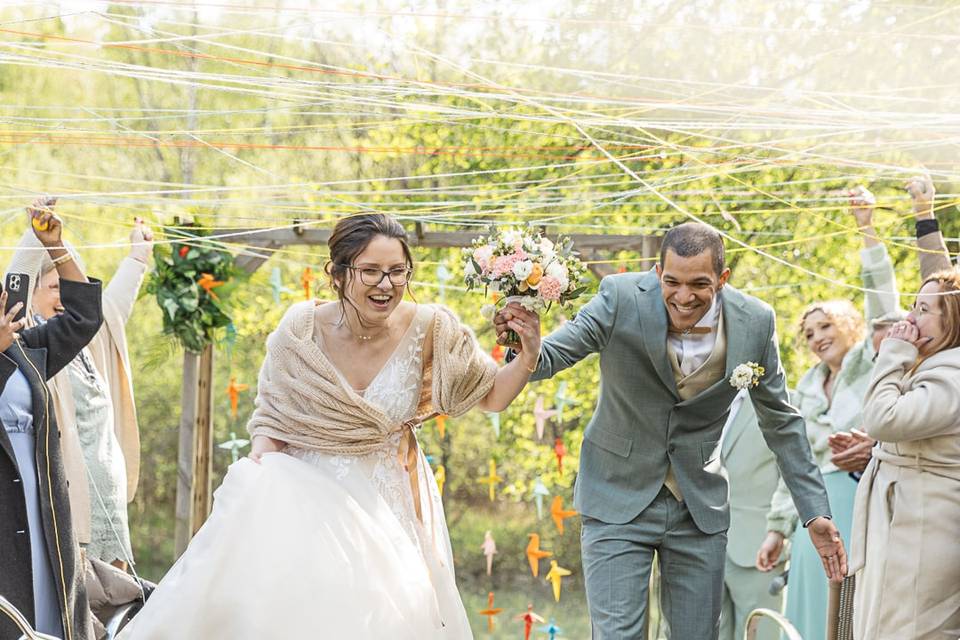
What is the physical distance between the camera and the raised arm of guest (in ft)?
16.7

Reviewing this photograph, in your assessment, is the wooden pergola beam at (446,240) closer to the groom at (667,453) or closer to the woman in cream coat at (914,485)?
the woman in cream coat at (914,485)

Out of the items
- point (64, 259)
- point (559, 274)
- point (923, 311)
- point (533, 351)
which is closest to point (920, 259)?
point (923, 311)

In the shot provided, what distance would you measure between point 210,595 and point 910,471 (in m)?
2.55

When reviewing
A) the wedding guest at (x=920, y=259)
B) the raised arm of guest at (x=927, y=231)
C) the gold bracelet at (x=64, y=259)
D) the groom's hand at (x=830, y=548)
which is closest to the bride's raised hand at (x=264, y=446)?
the gold bracelet at (x=64, y=259)

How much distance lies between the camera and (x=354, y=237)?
3.98 metres

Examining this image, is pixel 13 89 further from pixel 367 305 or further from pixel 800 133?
pixel 367 305

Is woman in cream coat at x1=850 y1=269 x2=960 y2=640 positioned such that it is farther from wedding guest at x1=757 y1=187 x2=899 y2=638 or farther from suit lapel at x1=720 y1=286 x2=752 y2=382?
wedding guest at x1=757 y1=187 x2=899 y2=638

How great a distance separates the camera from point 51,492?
181 inches

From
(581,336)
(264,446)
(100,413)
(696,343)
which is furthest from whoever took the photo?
(100,413)

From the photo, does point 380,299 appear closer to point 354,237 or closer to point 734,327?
point 354,237

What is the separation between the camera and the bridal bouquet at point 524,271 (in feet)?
13.0

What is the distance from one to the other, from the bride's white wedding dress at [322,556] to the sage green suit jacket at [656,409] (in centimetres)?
68

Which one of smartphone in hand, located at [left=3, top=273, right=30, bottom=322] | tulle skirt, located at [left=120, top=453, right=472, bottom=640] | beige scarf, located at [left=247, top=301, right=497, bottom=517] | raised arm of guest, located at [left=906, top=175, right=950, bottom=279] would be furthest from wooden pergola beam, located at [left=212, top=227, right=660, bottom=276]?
tulle skirt, located at [left=120, top=453, right=472, bottom=640]

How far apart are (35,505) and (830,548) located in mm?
2813
